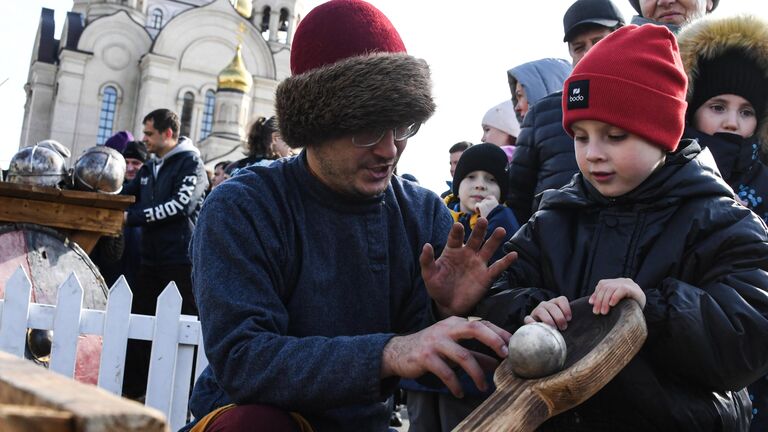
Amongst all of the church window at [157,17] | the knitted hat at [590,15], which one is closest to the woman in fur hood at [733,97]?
the knitted hat at [590,15]

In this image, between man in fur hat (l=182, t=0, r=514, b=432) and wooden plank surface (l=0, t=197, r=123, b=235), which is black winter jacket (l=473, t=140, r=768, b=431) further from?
wooden plank surface (l=0, t=197, r=123, b=235)

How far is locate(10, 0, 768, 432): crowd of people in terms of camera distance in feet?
6.15

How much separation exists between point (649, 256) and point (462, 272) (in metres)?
0.48

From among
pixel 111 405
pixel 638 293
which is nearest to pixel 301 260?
pixel 638 293

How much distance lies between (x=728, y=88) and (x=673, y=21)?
98 cm

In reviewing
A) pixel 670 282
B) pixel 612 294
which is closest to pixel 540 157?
pixel 670 282

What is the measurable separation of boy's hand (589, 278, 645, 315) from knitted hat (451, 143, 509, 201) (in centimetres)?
238

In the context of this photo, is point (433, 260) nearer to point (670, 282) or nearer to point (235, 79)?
point (670, 282)

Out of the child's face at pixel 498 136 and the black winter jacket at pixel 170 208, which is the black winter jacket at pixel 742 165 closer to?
the child's face at pixel 498 136

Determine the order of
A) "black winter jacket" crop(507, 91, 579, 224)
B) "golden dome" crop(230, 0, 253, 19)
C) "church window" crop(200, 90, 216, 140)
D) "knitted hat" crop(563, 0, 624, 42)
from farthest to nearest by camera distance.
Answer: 1. "golden dome" crop(230, 0, 253, 19)
2. "church window" crop(200, 90, 216, 140)
3. "knitted hat" crop(563, 0, 624, 42)
4. "black winter jacket" crop(507, 91, 579, 224)

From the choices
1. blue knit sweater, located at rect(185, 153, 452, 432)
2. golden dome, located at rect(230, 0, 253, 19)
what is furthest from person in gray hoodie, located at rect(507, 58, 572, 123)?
golden dome, located at rect(230, 0, 253, 19)

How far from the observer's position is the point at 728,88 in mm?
2902

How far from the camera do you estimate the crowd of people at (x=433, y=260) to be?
1876 mm

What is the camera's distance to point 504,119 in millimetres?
5039
